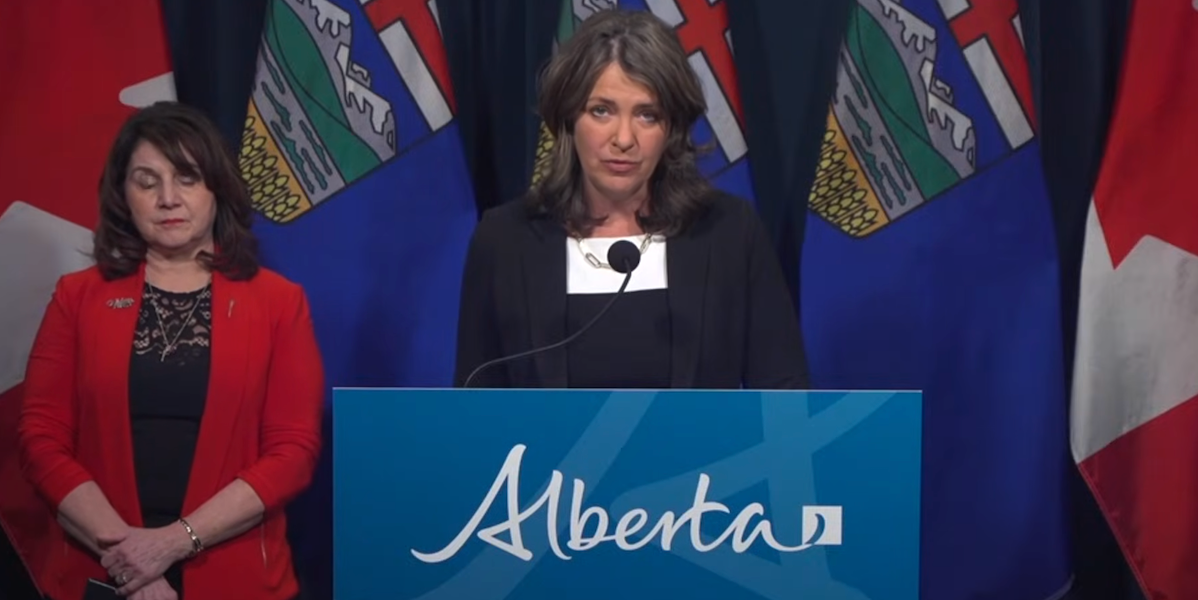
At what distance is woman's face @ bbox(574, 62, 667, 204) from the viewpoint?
1.97 meters

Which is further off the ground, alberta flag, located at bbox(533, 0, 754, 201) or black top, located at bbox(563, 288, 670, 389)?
alberta flag, located at bbox(533, 0, 754, 201)

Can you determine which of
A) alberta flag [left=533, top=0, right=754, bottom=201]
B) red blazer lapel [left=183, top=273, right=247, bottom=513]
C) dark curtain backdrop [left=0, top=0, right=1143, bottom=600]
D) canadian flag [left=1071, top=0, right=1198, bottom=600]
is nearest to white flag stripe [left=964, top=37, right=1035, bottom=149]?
dark curtain backdrop [left=0, top=0, right=1143, bottom=600]

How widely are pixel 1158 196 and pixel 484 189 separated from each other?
1420 millimetres

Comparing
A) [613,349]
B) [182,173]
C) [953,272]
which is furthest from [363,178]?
[953,272]

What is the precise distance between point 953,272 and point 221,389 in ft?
4.97

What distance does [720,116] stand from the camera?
2.91 m

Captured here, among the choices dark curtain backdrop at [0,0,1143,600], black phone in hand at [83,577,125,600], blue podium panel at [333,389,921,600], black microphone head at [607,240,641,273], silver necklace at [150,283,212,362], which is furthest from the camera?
dark curtain backdrop at [0,0,1143,600]

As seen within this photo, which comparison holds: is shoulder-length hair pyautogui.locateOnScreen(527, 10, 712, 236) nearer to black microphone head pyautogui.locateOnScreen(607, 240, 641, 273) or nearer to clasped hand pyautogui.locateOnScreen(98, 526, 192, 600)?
black microphone head pyautogui.locateOnScreen(607, 240, 641, 273)

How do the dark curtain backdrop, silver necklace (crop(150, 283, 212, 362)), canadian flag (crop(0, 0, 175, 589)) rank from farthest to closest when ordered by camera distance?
the dark curtain backdrop → canadian flag (crop(0, 0, 175, 589)) → silver necklace (crop(150, 283, 212, 362))

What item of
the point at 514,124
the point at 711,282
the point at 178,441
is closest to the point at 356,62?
the point at 514,124

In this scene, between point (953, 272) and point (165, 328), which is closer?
point (165, 328)

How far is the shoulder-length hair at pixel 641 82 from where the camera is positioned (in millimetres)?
1963

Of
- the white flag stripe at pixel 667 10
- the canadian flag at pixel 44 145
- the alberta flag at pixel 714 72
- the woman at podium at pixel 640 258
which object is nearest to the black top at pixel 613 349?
the woman at podium at pixel 640 258

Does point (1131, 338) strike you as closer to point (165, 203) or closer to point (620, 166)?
point (620, 166)
